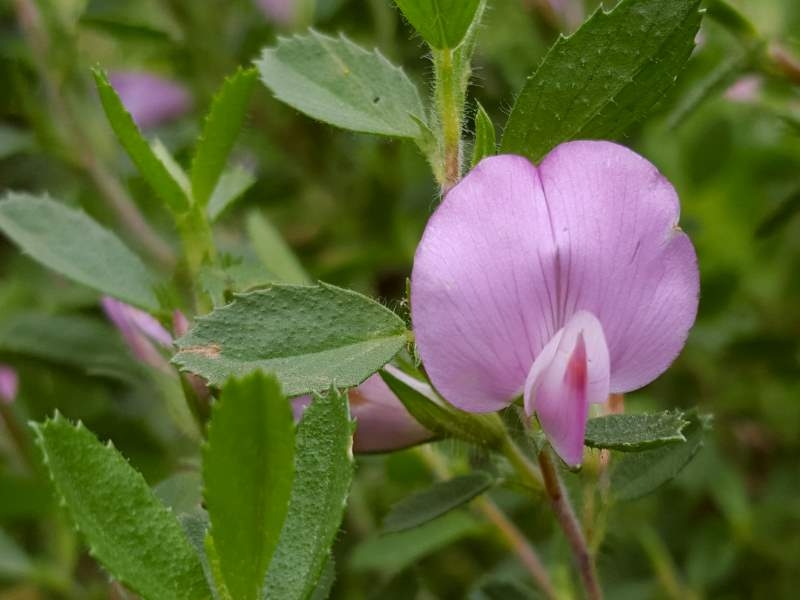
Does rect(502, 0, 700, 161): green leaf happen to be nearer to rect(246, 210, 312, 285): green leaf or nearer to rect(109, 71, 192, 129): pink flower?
rect(246, 210, 312, 285): green leaf

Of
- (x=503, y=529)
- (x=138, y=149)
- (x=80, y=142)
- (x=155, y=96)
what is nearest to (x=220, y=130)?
(x=138, y=149)

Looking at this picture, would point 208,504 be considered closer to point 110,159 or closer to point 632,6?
point 632,6

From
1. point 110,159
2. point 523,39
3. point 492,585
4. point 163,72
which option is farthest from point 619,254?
point 163,72

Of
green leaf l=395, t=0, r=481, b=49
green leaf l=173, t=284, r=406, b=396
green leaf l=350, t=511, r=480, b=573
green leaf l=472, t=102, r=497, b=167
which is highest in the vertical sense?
green leaf l=395, t=0, r=481, b=49

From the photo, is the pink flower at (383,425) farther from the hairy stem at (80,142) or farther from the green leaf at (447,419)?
the hairy stem at (80,142)

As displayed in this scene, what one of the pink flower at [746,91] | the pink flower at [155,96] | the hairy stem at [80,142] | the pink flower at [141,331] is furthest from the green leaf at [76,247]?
the pink flower at [155,96]

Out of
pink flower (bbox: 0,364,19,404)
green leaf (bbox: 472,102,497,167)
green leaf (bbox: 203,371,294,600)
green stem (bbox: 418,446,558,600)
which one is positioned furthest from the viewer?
pink flower (bbox: 0,364,19,404)

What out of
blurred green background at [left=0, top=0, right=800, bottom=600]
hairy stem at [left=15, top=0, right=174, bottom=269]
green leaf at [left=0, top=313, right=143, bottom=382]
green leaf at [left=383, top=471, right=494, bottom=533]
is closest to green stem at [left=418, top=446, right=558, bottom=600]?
blurred green background at [left=0, top=0, right=800, bottom=600]
